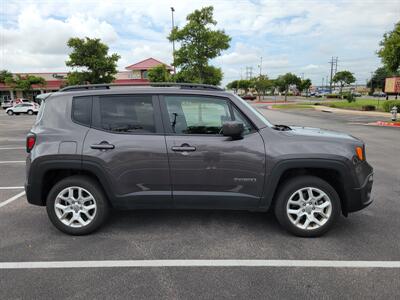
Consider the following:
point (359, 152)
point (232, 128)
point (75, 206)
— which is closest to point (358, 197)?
point (359, 152)

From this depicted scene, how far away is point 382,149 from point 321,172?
729 centimetres

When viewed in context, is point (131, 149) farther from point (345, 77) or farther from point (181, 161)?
point (345, 77)

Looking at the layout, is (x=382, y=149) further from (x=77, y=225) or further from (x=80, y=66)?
(x=80, y=66)

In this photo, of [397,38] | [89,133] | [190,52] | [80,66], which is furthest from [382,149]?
[80,66]

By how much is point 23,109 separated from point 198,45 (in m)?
20.4

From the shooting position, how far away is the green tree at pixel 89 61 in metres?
35.2

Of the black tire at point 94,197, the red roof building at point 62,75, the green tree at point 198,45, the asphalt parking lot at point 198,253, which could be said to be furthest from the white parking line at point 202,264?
the red roof building at point 62,75

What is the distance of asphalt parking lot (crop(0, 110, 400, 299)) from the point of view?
2.89 meters

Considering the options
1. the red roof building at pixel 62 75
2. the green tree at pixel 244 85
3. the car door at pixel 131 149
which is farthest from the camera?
the green tree at pixel 244 85

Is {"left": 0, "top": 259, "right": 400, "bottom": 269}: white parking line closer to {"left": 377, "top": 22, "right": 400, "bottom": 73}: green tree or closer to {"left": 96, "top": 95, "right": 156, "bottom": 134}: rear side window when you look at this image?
{"left": 96, "top": 95, "right": 156, "bottom": 134}: rear side window

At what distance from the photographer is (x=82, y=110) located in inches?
157

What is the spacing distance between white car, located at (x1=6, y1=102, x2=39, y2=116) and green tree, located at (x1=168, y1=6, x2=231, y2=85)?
16955mm

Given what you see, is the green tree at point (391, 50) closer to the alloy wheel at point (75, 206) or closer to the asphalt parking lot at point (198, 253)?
the asphalt parking lot at point (198, 253)

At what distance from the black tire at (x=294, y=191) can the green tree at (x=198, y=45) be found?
2460 centimetres
